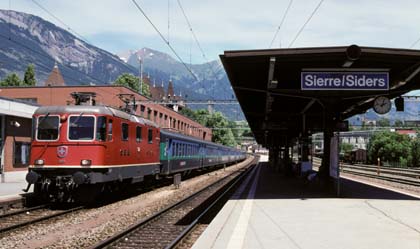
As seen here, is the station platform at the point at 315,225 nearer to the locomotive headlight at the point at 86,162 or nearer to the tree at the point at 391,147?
the locomotive headlight at the point at 86,162

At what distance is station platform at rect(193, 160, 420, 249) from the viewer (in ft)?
26.4

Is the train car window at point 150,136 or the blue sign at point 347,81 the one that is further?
the train car window at point 150,136

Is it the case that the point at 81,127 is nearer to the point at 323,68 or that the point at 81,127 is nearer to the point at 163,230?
the point at 163,230

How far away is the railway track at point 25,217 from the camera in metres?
11.3

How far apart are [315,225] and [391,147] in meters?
62.0

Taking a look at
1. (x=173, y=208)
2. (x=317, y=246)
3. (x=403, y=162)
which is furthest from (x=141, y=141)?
(x=403, y=162)

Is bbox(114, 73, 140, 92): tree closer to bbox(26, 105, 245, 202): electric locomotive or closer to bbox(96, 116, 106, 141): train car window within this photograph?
bbox(26, 105, 245, 202): electric locomotive

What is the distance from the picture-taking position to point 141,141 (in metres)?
18.4

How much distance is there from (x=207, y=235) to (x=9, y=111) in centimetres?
1981

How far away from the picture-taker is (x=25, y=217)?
12922 mm

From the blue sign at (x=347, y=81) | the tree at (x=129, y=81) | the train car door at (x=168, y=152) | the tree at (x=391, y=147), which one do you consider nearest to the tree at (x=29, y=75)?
the tree at (x=129, y=81)

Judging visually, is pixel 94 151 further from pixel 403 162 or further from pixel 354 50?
pixel 403 162

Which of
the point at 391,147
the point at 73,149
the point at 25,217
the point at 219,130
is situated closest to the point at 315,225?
the point at 25,217

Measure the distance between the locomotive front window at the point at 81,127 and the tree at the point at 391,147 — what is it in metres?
57.2
